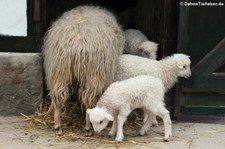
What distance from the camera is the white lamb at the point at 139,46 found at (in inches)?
241

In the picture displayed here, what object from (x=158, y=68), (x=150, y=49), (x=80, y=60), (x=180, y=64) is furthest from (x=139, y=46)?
(x=80, y=60)

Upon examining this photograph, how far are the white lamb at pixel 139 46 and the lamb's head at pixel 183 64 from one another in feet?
1.70

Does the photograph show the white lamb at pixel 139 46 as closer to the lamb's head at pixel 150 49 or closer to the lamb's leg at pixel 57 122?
the lamb's head at pixel 150 49

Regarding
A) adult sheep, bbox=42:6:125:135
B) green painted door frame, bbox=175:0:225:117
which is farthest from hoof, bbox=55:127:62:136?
green painted door frame, bbox=175:0:225:117

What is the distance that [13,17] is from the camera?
6.30 m

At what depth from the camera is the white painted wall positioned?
626 centimetres

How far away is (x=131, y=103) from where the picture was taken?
16.8 feet

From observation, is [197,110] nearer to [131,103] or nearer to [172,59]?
[172,59]

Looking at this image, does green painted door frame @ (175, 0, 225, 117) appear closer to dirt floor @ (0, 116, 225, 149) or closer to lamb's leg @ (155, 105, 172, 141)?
dirt floor @ (0, 116, 225, 149)

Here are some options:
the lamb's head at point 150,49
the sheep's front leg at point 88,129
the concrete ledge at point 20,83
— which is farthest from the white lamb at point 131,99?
the concrete ledge at point 20,83

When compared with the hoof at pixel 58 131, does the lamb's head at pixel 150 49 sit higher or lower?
higher

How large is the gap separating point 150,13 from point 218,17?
1.47m

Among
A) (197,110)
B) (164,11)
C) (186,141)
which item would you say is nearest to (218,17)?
(164,11)

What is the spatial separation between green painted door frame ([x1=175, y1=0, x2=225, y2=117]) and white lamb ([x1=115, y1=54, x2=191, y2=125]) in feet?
0.94
